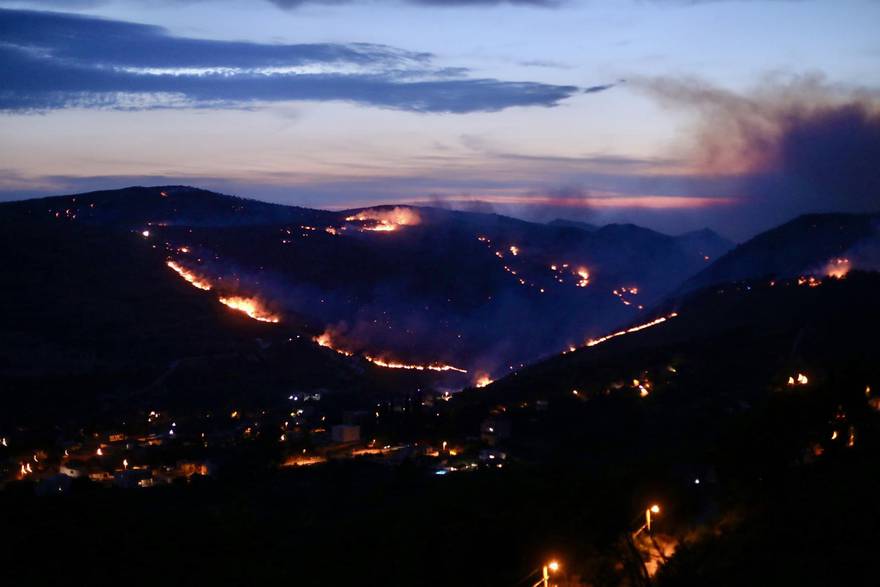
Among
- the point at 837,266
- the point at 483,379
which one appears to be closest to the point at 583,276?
the point at 837,266

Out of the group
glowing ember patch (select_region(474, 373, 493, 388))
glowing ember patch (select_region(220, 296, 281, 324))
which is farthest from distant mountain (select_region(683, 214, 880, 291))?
glowing ember patch (select_region(220, 296, 281, 324))

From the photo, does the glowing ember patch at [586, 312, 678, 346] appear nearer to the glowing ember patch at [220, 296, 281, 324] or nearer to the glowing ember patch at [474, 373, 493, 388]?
the glowing ember patch at [474, 373, 493, 388]

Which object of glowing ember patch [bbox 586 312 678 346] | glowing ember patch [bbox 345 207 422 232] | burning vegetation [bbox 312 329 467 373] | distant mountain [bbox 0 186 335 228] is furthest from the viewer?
glowing ember patch [bbox 345 207 422 232]

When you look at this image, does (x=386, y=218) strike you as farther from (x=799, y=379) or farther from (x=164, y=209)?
(x=799, y=379)

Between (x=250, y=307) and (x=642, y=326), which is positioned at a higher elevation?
(x=642, y=326)

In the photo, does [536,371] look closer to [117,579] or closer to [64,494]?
[64,494]
